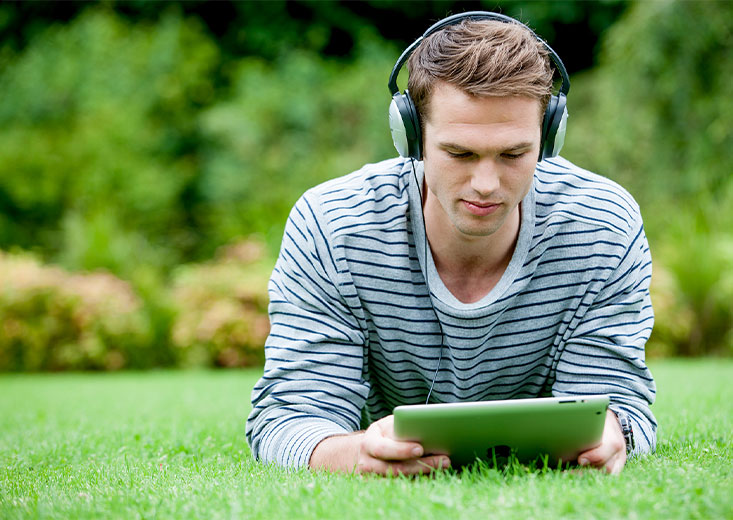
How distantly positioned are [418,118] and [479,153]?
0.28m

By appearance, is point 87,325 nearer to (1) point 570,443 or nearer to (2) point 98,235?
(2) point 98,235

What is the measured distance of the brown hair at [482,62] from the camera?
226 centimetres

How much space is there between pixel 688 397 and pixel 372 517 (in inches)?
118

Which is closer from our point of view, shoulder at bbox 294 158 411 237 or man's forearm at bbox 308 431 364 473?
man's forearm at bbox 308 431 364 473

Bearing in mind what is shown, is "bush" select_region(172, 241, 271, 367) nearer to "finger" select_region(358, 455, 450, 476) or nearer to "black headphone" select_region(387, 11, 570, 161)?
"black headphone" select_region(387, 11, 570, 161)

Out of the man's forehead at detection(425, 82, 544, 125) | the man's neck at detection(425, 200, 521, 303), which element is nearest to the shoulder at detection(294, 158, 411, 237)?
the man's neck at detection(425, 200, 521, 303)

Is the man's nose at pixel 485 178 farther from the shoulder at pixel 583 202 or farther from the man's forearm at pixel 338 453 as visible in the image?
the man's forearm at pixel 338 453

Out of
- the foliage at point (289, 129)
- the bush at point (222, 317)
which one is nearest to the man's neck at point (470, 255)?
the bush at point (222, 317)

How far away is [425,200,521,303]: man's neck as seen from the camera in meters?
2.63

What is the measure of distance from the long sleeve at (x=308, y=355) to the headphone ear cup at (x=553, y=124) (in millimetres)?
710

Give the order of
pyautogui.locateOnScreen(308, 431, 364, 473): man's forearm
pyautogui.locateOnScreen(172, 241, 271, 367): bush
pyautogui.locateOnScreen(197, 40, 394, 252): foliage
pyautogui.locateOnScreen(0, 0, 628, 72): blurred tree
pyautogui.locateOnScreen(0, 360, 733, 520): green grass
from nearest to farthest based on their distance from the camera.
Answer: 1. pyautogui.locateOnScreen(0, 360, 733, 520): green grass
2. pyautogui.locateOnScreen(308, 431, 364, 473): man's forearm
3. pyautogui.locateOnScreen(172, 241, 271, 367): bush
4. pyautogui.locateOnScreen(197, 40, 394, 252): foliage
5. pyautogui.locateOnScreen(0, 0, 628, 72): blurred tree

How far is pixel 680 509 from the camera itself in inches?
68.7

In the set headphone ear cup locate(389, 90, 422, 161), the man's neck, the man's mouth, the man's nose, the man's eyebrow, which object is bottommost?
the man's neck

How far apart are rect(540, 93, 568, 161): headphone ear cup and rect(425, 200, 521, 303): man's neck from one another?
0.25m
